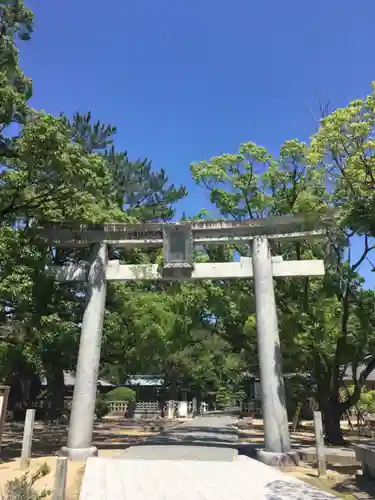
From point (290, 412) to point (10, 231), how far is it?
21.4 m

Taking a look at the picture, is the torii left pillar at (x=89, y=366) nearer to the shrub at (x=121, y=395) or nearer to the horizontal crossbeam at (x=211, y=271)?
the horizontal crossbeam at (x=211, y=271)

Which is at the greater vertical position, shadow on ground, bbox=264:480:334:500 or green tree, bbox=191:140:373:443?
green tree, bbox=191:140:373:443

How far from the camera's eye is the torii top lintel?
1285cm

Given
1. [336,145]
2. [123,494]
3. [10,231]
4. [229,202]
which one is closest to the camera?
[123,494]

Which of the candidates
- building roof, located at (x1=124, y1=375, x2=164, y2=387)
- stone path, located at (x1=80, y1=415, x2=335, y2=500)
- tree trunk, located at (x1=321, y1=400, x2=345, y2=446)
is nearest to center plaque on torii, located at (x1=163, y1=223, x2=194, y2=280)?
stone path, located at (x1=80, y1=415, x2=335, y2=500)

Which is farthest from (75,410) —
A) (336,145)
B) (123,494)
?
(336,145)

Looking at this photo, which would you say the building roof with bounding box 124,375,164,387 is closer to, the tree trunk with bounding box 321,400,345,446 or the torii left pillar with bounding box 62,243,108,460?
the tree trunk with bounding box 321,400,345,446

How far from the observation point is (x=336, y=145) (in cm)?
1055

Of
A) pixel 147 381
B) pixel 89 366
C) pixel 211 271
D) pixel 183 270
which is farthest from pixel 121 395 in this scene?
pixel 211 271

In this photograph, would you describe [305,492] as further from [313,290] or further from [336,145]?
[313,290]

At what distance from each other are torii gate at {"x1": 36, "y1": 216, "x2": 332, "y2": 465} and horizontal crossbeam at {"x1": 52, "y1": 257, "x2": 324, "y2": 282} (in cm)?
3

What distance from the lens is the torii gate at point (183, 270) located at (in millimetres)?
11484

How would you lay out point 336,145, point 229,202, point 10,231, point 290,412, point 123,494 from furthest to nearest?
1. point 290,412
2. point 229,202
3. point 10,231
4. point 336,145
5. point 123,494

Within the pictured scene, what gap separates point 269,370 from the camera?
11570 mm
